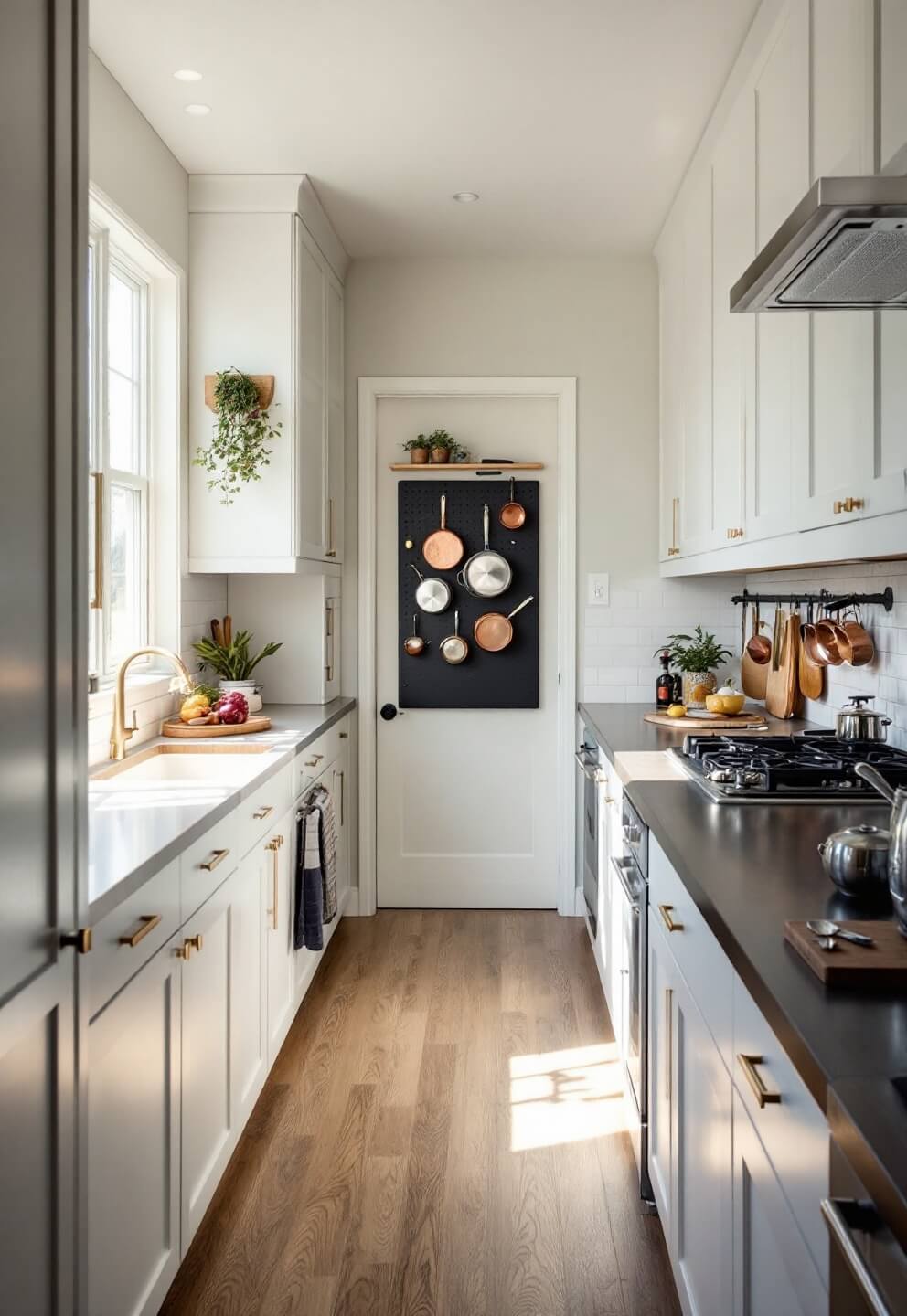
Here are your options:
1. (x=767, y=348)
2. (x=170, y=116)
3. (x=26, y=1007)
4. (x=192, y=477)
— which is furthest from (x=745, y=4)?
(x=26, y=1007)

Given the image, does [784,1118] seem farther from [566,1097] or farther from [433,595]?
[433,595]

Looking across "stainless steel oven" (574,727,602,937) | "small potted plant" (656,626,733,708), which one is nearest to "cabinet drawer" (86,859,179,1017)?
"stainless steel oven" (574,727,602,937)

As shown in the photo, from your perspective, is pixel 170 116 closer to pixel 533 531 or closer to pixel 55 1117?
pixel 533 531

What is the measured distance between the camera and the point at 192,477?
367cm

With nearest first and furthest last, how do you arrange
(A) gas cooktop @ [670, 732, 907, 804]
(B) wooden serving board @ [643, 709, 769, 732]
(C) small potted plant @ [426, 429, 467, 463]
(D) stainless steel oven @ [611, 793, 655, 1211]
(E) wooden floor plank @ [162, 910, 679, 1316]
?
1. (E) wooden floor plank @ [162, 910, 679, 1316]
2. (A) gas cooktop @ [670, 732, 907, 804]
3. (D) stainless steel oven @ [611, 793, 655, 1211]
4. (B) wooden serving board @ [643, 709, 769, 732]
5. (C) small potted plant @ [426, 429, 467, 463]

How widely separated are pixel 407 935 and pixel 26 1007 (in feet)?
9.89

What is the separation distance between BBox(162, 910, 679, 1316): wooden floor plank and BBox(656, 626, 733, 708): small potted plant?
1.13m

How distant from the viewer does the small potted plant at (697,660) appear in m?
4.02

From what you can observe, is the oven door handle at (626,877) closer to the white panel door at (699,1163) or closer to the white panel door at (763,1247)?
the white panel door at (699,1163)

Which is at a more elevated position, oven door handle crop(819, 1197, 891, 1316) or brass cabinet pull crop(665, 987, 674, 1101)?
oven door handle crop(819, 1197, 891, 1316)

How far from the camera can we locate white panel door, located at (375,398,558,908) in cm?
451

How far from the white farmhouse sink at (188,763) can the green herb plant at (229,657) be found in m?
0.65

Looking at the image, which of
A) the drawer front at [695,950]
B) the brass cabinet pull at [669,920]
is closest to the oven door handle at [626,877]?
the drawer front at [695,950]

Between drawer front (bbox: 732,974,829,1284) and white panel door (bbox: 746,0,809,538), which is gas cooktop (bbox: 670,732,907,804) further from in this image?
drawer front (bbox: 732,974,829,1284)
